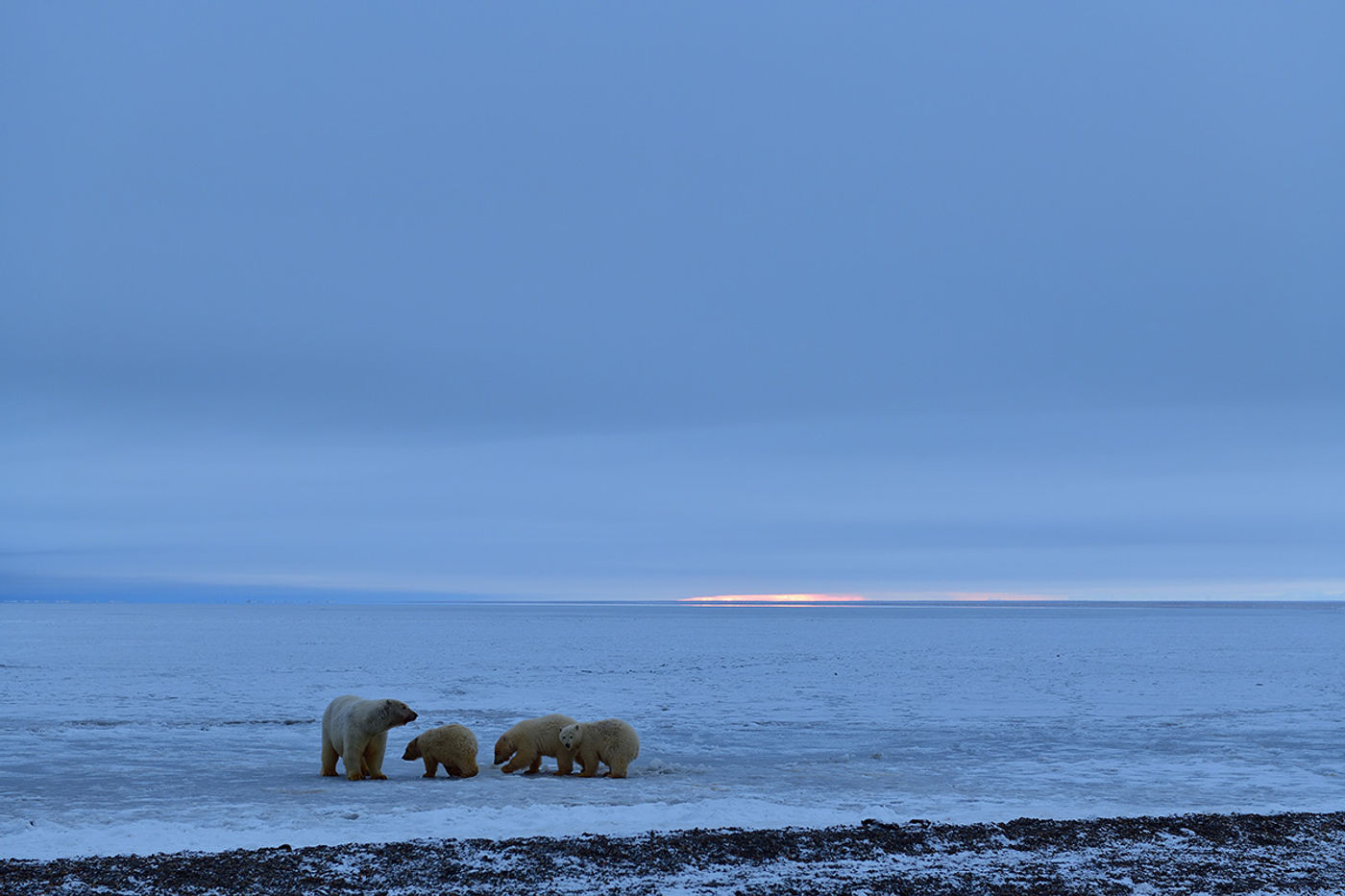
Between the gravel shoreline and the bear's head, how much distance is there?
422cm

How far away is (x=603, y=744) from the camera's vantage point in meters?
13.1

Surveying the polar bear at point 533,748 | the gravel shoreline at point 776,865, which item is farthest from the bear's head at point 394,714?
the gravel shoreline at point 776,865

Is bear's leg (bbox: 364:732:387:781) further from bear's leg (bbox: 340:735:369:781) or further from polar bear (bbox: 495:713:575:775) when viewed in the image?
polar bear (bbox: 495:713:575:775)

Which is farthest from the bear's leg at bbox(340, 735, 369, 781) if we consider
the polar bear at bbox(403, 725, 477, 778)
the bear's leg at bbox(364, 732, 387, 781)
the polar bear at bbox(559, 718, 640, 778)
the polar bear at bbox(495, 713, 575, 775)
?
the polar bear at bbox(559, 718, 640, 778)

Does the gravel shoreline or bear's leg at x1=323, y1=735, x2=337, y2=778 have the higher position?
the gravel shoreline

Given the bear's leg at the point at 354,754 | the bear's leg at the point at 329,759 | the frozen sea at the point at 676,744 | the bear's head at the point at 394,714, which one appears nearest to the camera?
the frozen sea at the point at 676,744

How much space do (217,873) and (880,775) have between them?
23.8 ft

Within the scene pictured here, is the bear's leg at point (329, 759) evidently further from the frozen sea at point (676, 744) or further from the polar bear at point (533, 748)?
the polar bear at point (533, 748)

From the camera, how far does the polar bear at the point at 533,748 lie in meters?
13.5

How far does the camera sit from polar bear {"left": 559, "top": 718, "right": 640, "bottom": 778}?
42.8 ft

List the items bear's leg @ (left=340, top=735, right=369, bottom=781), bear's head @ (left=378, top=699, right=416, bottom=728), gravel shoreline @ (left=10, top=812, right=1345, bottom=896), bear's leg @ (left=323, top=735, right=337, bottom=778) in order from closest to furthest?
gravel shoreline @ (left=10, top=812, right=1345, bottom=896) → bear's leg @ (left=340, top=735, right=369, bottom=781) → bear's head @ (left=378, top=699, right=416, bottom=728) → bear's leg @ (left=323, top=735, right=337, bottom=778)

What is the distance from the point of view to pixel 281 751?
47.8 ft

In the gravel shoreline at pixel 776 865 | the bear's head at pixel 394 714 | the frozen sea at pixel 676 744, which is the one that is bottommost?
the frozen sea at pixel 676 744

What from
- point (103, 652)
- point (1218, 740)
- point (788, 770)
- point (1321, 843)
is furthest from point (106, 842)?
point (103, 652)
